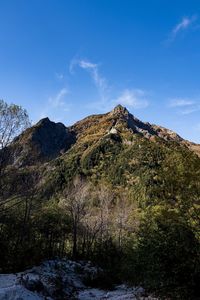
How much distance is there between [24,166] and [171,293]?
516 inches

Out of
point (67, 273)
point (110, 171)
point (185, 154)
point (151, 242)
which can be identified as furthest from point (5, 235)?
point (110, 171)

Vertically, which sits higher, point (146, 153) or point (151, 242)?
point (146, 153)

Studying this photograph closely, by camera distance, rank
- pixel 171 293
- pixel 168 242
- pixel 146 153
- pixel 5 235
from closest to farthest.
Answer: pixel 171 293, pixel 168 242, pixel 5 235, pixel 146 153

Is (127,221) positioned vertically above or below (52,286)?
above

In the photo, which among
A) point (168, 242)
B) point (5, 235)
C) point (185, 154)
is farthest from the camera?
point (5, 235)

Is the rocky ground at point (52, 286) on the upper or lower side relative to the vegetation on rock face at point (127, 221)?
lower

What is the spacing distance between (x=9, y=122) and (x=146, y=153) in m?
131

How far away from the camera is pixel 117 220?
61594mm

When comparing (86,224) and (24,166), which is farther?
(86,224)

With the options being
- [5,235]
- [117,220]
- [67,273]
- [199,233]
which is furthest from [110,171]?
[199,233]

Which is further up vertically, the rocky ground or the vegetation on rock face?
the vegetation on rock face

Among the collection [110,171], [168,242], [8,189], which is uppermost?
[110,171]

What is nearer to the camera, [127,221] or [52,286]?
[52,286]

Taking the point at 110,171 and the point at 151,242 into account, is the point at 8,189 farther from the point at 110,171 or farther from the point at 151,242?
the point at 110,171
